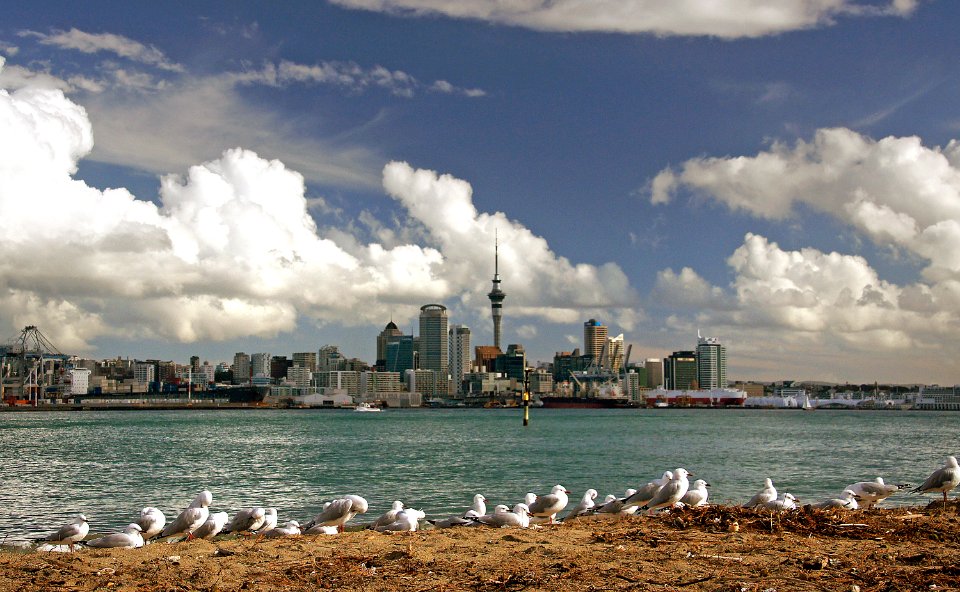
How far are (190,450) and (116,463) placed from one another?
36.8 feet

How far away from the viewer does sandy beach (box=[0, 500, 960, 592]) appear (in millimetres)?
7648

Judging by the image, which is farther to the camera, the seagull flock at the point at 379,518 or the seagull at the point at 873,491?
the seagull at the point at 873,491

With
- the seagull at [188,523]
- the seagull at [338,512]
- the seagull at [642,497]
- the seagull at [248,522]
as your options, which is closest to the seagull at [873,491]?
the seagull at [642,497]

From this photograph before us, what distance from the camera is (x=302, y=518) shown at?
775 inches

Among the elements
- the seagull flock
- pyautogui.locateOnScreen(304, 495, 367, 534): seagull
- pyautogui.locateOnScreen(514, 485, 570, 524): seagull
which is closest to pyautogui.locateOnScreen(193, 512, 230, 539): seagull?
the seagull flock

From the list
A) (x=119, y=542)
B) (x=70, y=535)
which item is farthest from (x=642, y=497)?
(x=70, y=535)

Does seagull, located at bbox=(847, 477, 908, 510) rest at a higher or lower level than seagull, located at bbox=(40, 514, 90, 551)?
higher

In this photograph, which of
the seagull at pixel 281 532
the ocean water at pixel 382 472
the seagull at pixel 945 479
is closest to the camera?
the seagull at pixel 281 532

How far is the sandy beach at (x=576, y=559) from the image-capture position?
7.65 m

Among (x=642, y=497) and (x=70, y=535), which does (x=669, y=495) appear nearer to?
(x=642, y=497)

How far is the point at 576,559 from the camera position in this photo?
28.8 feet

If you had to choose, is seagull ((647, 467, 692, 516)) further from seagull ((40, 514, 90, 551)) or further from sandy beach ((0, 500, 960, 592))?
seagull ((40, 514, 90, 551))

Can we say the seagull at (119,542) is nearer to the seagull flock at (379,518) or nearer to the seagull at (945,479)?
the seagull flock at (379,518)

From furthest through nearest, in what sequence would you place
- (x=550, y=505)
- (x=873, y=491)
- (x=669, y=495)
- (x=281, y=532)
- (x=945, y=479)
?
1. (x=873, y=491)
2. (x=550, y=505)
3. (x=945, y=479)
4. (x=669, y=495)
5. (x=281, y=532)
